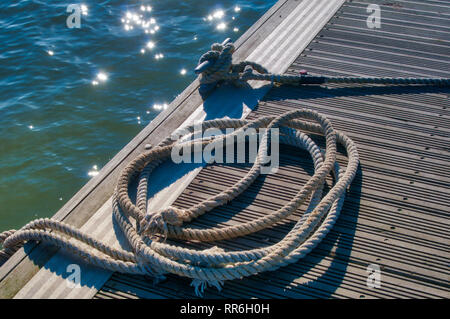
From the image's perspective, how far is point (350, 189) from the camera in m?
5.19

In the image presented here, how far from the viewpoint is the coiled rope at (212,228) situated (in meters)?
4.18

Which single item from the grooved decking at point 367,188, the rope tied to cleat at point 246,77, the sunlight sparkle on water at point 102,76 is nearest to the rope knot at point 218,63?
the rope tied to cleat at point 246,77

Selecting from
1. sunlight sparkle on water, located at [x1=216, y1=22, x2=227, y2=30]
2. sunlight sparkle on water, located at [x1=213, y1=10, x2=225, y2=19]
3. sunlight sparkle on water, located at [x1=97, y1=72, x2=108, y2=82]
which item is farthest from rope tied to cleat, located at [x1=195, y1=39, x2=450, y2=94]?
sunlight sparkle on water, located at [x1=213, y1=10, x2=225, y2=19]

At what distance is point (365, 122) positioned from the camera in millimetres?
6219

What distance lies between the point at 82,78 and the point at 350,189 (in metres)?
6.67

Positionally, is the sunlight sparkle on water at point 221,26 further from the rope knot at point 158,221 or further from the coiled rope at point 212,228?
the rope knot at point 158,221

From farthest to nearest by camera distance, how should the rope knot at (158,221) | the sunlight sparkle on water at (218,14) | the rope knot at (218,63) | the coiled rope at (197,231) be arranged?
the sunlight sparkle on water at (218,14)
the rope knot at (218,63)
the rope knot at (158,221)
the coiled rope at (197,231)

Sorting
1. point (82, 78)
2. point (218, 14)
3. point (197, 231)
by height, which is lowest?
point (197, 231)

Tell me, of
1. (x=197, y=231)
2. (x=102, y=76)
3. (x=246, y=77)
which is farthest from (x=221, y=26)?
(x=197, y=231)

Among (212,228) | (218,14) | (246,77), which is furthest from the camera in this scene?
(218,14)

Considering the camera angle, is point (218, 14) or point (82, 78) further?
point (218, 14)

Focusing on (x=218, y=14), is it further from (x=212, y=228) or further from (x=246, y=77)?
(x=212, y=228)

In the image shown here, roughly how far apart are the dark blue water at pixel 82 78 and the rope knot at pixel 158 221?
338cm
